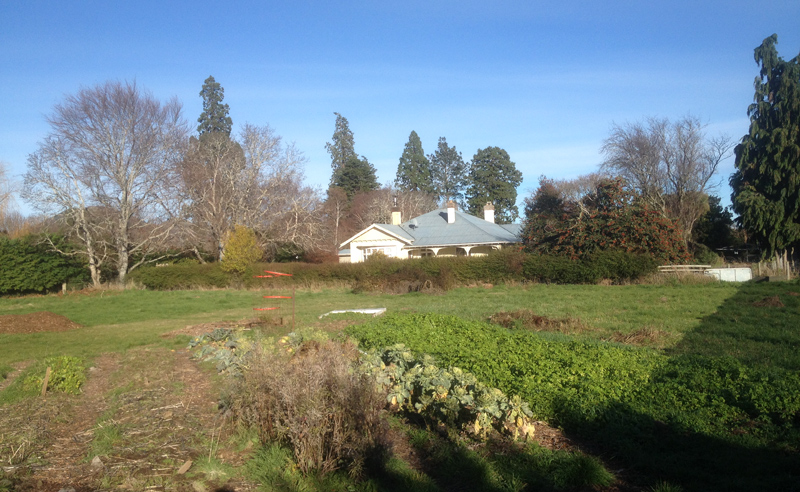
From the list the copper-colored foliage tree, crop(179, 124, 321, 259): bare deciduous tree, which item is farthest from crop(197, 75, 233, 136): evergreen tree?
the copper-colored foliage tree

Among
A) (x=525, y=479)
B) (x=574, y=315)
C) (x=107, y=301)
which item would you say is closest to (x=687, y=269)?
(x=574, y=315)

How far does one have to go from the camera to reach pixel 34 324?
14164 mm

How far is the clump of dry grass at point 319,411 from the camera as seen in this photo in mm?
4512

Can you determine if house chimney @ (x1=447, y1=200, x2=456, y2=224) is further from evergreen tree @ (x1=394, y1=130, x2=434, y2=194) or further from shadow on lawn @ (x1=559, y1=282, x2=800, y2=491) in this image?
shadow on lawn @ (x1=559, y1=282, x2=800, y2=491)

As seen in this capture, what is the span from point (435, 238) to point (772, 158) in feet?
65.6

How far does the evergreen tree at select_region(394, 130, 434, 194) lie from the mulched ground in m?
51.1

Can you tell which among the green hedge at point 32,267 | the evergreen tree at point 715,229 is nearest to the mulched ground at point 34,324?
the green hedge at point 32,267

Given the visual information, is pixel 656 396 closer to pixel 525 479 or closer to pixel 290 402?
Result: pixel 525 479

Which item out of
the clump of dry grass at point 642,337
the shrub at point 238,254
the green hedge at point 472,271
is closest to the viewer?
the clump of dry grass at point 642,337

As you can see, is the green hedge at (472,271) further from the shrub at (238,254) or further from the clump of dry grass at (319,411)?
the clump of dry grass at (319,411)

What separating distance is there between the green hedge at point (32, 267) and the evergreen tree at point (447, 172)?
147 ft

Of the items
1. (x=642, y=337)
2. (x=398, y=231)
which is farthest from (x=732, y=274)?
(x=398, y=231)

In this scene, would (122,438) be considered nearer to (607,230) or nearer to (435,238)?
(607,230)

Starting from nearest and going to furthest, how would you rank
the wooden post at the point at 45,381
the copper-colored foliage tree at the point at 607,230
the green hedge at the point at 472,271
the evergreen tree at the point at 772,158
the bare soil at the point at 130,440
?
the bare soil at the point at 130,440
the wooden post at the point at 45,381
the green hedge at the point at 472,271
the copper-colored foliage tree at the point at 607,230
the evergreen tree at the point at 772,158
